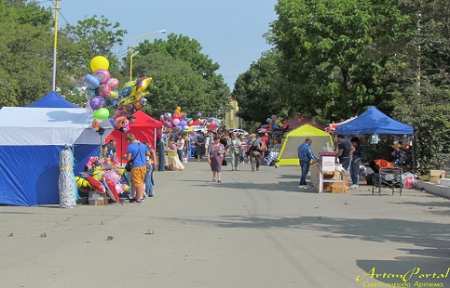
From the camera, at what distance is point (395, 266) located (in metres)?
9.52

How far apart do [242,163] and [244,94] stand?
155 ft

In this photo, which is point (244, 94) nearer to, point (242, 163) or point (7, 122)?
point (242, 163)

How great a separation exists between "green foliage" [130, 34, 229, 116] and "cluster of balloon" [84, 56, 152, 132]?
146ft

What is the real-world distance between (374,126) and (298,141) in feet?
49.0

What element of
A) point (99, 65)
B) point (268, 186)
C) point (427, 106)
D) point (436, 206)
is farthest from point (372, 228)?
point (427, 106)

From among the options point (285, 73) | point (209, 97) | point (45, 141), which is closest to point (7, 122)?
point (45, 141)

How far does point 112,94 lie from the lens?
62.8ft

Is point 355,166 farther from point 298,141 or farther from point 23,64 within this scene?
point 23,64

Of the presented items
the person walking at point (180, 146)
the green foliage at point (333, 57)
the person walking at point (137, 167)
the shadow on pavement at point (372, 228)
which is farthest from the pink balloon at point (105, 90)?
the person walking at point (180, 146)

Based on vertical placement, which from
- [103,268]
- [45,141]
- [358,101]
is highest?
[358,101]

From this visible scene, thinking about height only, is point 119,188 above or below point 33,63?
below

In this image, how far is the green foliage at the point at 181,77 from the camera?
6688 centimetres

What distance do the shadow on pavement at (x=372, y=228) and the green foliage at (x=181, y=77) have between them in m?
50.2

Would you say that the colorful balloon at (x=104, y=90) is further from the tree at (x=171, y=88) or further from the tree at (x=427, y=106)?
the tree at (x=171, y=88)
